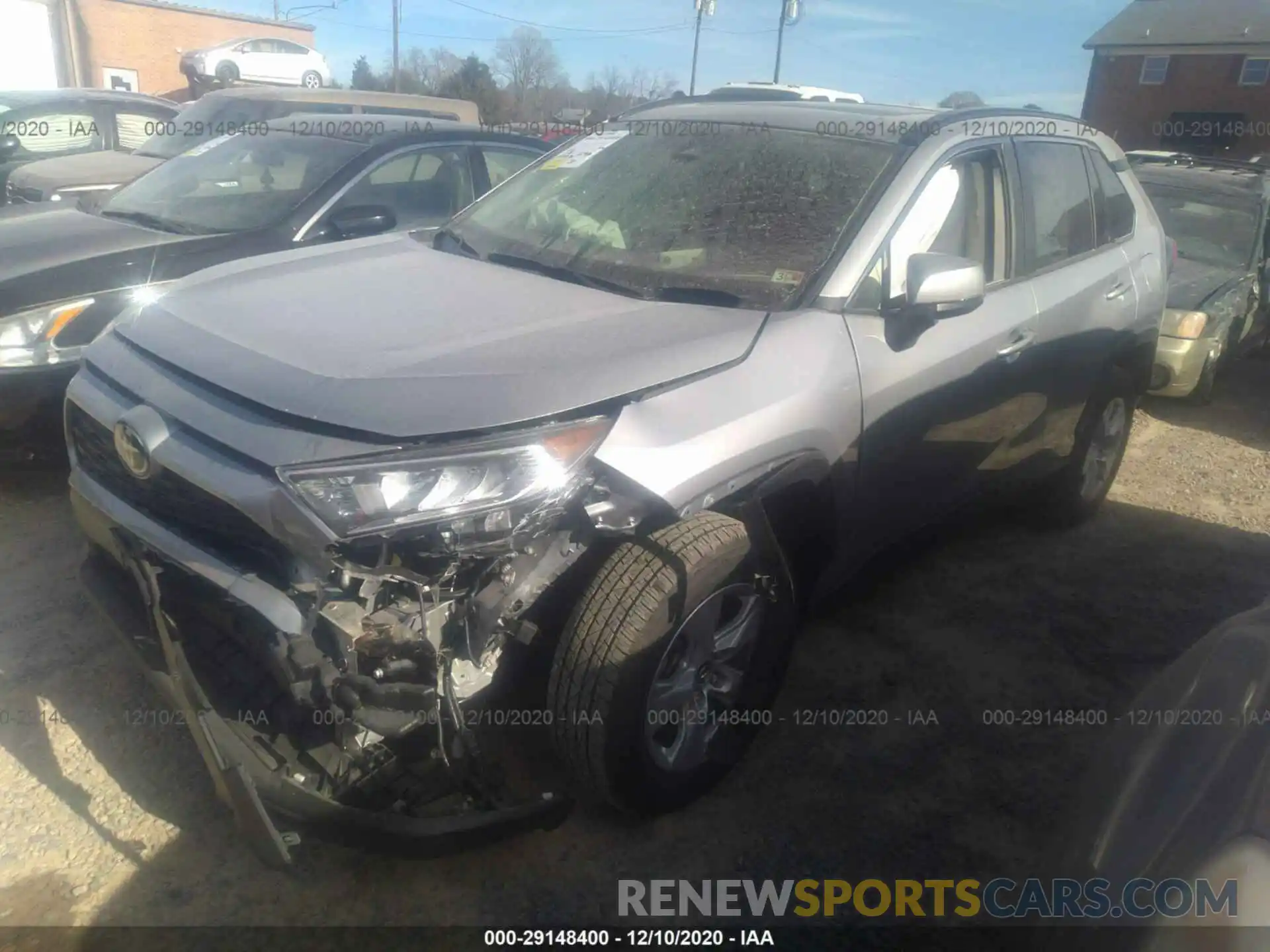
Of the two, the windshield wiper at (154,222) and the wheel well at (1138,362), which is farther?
the windshield wiper at (154,222)

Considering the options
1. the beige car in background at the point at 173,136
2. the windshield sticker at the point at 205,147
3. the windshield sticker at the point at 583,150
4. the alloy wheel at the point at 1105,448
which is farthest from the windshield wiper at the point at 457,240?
the alloy wheel at the point at 1105,448

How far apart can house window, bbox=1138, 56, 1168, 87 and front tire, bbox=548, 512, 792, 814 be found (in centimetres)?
4170

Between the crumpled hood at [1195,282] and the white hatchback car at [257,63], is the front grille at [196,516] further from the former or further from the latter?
the white hatchback car at [257,63]

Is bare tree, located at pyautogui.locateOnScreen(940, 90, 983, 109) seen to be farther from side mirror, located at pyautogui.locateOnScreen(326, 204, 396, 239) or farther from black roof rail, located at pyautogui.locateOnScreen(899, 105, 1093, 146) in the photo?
side mirror, located at pyautogui.locateOnScreen(326, 204, 396, 239)

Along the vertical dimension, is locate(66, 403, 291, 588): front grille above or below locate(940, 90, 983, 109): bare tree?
below

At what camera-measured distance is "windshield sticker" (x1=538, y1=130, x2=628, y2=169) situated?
3654 millimetres

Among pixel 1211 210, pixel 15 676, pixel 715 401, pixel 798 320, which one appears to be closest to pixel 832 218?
pixel 798 320

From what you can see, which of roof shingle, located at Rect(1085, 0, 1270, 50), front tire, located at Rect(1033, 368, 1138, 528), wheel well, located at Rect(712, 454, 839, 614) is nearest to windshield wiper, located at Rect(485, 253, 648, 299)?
wheel well, located at Rect(712, 454, 839, 614)

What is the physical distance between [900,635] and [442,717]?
2152 millimetres

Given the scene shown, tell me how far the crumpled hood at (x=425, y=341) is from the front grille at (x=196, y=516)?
0.84ft

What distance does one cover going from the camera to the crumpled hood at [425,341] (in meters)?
2.06

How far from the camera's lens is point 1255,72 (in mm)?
33250

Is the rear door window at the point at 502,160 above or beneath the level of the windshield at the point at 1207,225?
above

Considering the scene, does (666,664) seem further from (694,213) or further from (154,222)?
(154,222)
